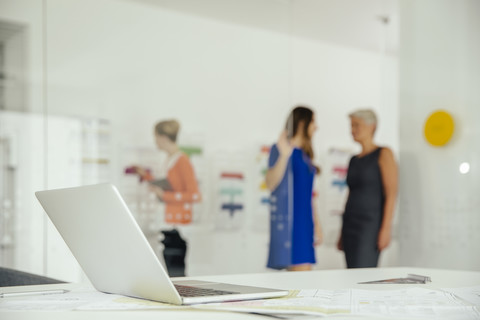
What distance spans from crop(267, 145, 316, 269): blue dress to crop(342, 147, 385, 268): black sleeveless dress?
29 centimetres

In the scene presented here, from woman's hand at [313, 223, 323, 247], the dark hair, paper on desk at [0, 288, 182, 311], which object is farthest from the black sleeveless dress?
paper on desk at [0, 288, 182, 311]

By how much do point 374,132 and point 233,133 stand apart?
135 cm

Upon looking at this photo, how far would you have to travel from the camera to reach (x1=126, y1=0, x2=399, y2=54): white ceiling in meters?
4.68

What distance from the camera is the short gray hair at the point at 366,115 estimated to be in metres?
5.17

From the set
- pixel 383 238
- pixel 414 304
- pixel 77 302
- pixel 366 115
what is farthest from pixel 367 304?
pixel 366 115

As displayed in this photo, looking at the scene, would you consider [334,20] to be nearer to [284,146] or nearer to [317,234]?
[284,146]

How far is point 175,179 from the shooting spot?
416cm

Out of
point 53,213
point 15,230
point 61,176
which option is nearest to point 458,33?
point 61,176

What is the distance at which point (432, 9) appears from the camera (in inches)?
161

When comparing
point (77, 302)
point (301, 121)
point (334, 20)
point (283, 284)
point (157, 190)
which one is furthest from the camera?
point (334, 20)

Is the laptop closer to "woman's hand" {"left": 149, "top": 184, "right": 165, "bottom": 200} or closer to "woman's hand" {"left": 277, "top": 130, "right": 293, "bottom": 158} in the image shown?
"woman's hand" {"left": 149, "top": 184, "right": 165, "bottom": 200}

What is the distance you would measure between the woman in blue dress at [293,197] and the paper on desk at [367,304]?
3420 mm

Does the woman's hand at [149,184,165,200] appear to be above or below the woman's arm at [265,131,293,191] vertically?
below

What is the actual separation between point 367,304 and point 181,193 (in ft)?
10.7
